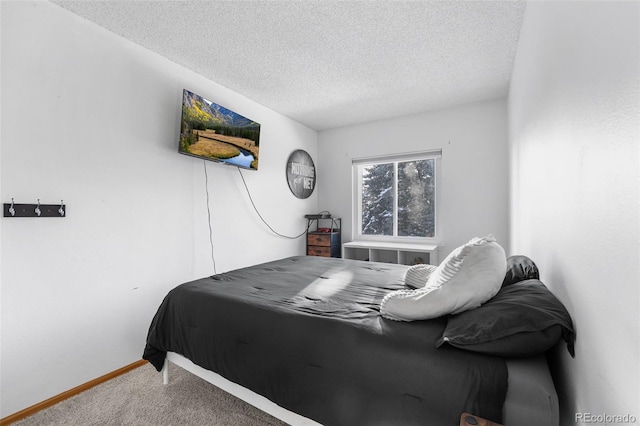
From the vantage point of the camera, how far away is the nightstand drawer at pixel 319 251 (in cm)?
424

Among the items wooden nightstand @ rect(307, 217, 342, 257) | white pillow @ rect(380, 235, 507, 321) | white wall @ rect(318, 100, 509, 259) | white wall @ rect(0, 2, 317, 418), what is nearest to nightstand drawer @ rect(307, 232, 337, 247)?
wooden nightstand @ rect(307, 217, 342, 257)

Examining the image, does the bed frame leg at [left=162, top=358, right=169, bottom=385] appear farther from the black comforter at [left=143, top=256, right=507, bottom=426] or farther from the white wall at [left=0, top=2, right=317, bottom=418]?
the white wall at [left=0, top=2, right=317, bottom=418]

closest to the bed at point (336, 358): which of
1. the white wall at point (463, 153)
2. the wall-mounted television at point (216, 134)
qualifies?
the wall-mounted television at point (216, 134)

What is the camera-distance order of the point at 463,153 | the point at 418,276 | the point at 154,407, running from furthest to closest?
the point at 463,153, the point at 418,276, the point at 154,407

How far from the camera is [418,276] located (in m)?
1.91

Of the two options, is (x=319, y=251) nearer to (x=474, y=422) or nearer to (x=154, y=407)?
(x=154, y=407)

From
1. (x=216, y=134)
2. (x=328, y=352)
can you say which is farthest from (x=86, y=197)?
(x=328, y=352)

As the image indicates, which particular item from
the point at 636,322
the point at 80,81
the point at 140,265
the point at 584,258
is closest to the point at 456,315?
the point at 584,258

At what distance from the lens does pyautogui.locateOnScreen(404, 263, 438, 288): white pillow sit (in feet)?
6.14

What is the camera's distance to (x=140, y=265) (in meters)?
2.42

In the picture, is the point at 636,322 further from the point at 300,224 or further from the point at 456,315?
the point at 300,224

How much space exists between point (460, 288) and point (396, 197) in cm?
313

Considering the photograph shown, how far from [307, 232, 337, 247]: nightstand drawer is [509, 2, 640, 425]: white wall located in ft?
9.84

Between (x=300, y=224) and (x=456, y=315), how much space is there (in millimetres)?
3296
